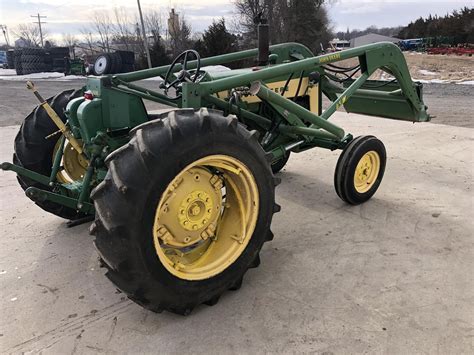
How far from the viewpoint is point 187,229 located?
2521 millimetres

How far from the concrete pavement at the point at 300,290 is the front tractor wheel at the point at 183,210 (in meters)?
0.25

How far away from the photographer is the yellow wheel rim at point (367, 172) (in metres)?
4.07

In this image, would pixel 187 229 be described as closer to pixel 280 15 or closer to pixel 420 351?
pixel 420 351

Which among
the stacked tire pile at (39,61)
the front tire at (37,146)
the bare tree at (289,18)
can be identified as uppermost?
the bare tree at (289,18)

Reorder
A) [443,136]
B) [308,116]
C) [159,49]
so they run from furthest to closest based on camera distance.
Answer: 1. [159,49]
2. [443,136]
3. [308,116]

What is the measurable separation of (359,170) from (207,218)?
6.63ft

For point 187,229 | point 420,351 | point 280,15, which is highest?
point 280,15

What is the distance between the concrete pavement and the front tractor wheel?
0.82ft

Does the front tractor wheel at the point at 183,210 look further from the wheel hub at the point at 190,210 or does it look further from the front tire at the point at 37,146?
the front tire at the point at 37,146

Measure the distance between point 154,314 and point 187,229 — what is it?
57 centimetres

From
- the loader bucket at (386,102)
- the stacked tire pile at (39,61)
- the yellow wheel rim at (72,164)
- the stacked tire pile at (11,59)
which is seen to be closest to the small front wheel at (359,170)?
the loader bucket at (386,102)

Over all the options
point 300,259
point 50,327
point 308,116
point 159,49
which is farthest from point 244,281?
point 159,49

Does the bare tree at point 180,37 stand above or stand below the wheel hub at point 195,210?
above

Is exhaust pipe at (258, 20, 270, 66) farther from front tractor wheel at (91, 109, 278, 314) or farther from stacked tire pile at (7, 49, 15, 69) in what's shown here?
stacked tire pile at (7, 49, 15, 69)
